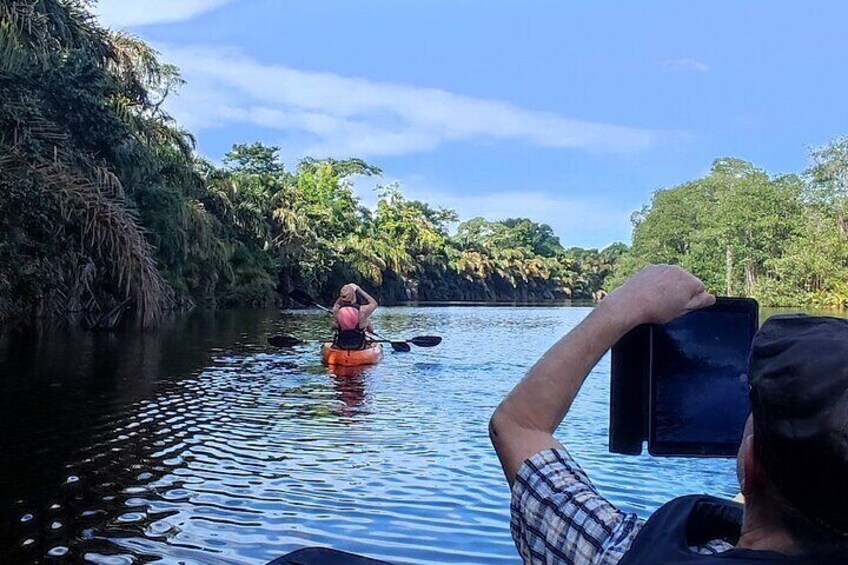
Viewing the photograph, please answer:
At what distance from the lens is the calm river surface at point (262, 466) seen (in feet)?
16.5

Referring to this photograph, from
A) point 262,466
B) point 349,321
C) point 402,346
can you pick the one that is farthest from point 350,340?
point 262,466


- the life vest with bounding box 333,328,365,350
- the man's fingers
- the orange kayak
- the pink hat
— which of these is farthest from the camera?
the pink hat

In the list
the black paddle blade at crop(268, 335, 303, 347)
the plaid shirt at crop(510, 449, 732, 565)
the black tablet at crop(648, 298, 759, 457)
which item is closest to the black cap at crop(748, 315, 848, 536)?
the plaid shirt at crop(510, 449, 732, 565)

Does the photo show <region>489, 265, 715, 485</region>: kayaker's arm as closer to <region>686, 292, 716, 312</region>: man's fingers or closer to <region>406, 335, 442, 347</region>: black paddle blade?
<region>686, 292, 716, 312</region>: man's fingers

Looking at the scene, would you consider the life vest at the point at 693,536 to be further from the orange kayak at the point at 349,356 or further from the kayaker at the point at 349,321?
the kayaker at the point at 349,321

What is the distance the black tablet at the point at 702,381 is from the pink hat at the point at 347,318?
12.7 metres

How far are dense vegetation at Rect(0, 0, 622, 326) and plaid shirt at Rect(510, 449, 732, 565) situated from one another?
46.1 ft

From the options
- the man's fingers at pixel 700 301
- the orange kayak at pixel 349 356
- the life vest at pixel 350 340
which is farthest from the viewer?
the life vest at pixel 350 340

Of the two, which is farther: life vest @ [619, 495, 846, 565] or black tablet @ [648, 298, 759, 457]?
→ black tablet @ [648, 298, 759, 457]

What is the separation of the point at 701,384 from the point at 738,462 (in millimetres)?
617

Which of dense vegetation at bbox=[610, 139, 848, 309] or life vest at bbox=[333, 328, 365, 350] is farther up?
dense vegetation at bbox=[610, 139, 848, 309]

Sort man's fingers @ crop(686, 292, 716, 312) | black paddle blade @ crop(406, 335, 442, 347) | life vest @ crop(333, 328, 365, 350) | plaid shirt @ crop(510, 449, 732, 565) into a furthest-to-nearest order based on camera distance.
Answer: black paddle blade @ crop(406, 335, 442, 347)
life vest @ crop(333, 328, 365, 350)
man's fingers @ crop(686, 292, 716, 312)
plaid shirt @ crop(510, 449, 732, 565)

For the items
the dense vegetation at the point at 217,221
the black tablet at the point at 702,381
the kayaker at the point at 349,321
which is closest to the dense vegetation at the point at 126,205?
the dense vegetation at the point at 217,221

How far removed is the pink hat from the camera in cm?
1458
